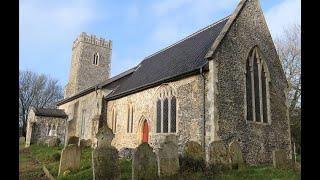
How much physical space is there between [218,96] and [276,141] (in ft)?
15.2

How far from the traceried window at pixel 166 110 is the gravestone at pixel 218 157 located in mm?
4672

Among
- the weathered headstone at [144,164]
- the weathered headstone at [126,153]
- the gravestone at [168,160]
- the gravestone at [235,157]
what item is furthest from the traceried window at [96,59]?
the weathered headstone at [144,164]

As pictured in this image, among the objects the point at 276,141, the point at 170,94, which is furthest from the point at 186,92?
the point at 276,141

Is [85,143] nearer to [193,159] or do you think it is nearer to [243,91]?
[243,91]

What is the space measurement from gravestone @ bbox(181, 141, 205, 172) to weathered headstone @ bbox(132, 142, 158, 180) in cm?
173

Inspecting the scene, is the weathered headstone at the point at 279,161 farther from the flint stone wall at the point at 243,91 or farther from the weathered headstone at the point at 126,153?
the weathered headstone at the point at 126,153

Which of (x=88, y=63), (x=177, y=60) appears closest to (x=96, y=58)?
(x=88, y=63)

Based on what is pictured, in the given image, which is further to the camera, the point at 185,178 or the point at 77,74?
the point at 77,74

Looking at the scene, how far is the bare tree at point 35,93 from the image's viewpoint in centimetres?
5008

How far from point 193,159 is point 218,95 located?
391cm

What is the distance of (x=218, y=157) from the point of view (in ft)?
37.8

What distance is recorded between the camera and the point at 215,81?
1431cm

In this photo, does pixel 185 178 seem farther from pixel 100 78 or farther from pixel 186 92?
pixel 100 78

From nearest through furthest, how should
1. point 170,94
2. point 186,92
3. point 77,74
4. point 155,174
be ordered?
point 155,174 < point 186,92 < point 170,94 < point 77,74
